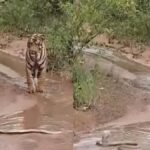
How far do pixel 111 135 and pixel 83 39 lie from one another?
111 inches

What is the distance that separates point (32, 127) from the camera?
7141mm

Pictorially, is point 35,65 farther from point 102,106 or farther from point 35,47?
point 102,106

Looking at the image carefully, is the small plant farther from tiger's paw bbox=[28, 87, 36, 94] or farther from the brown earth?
tiger's paw bbox=[28, 87, 36, 94]

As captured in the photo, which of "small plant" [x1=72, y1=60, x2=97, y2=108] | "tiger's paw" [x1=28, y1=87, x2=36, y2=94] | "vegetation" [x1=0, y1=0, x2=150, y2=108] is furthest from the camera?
"vegetation" [x1=0, y1=0, x2=150, y2=108]

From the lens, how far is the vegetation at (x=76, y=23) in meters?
9.11

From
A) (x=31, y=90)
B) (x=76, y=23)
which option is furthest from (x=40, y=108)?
(x=76, y=23)

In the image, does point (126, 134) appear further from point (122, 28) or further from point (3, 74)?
point (122, 28)

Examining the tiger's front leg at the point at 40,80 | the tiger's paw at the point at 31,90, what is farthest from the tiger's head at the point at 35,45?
the tiger's paw at the point at 31,90

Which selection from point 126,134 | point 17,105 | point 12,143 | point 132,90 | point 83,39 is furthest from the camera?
point 83,39

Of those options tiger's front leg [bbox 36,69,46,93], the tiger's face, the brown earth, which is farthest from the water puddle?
the tiger's face

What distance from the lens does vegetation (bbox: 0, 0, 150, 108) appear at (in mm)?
9109

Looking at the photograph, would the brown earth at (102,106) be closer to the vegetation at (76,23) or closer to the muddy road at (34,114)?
the muddy road at (34,114)

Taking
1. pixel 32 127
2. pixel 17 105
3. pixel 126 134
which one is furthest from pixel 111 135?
pixel 17 105

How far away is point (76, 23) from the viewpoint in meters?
9.21
